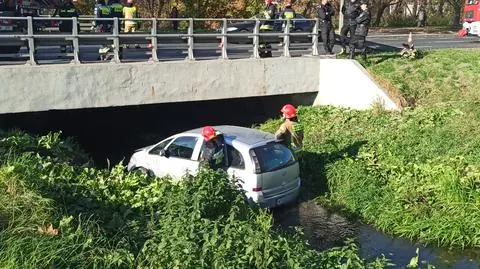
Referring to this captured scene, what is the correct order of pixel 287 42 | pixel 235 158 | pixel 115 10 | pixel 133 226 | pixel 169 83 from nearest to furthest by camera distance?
pixel 133 226 → pixel 235 158 → pixel 169 83 → pixel 115 10 → pixel 287 42

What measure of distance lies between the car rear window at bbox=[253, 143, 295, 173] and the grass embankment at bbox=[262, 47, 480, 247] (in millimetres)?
1672

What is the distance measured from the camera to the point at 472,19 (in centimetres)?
2814

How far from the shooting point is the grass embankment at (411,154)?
32.9 feet

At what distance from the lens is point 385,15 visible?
48219mm

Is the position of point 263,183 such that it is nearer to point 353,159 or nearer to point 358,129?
point 353,159

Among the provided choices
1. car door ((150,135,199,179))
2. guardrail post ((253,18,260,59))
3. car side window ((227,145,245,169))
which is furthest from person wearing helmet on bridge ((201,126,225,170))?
guardrail post ((253,18,260,59))

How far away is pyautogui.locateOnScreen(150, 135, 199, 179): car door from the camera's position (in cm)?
1061

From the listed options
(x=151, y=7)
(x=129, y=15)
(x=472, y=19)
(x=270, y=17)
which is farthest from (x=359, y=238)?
(x=151, y=7)

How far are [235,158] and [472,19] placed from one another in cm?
2184

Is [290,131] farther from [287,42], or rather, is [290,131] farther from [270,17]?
[270,17]

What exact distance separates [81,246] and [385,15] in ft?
148

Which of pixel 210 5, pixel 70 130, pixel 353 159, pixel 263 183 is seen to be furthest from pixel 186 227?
pixel 210 5

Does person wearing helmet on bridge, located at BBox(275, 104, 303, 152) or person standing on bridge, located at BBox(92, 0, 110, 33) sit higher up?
person standing on bridge, located at BBox(92, 0, 110, 33)

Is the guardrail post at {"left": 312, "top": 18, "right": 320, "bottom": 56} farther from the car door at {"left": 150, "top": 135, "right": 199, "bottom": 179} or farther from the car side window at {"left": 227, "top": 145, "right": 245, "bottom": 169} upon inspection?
the car side window at {"left": 227, "top": 145, "right": 245, "bottom": 169}
